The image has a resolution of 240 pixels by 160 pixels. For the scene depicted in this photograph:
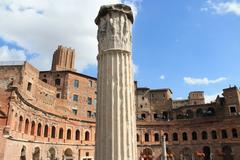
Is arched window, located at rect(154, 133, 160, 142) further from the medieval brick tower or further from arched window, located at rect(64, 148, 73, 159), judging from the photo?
the medieval brick tower

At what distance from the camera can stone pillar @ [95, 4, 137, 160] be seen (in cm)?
564

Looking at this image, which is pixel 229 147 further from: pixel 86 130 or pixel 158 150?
pixel 86 130

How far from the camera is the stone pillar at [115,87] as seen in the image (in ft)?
18.5

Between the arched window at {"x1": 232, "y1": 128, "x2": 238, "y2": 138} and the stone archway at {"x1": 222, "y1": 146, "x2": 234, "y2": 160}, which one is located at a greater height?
the arched window at {"x1": 232, "y1": 128, "x2": 238, "y2": 138}

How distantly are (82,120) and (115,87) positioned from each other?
3208 centimetres

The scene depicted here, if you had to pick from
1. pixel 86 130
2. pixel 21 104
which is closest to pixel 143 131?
pixel 86 130

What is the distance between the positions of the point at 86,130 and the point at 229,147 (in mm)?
A: 22475

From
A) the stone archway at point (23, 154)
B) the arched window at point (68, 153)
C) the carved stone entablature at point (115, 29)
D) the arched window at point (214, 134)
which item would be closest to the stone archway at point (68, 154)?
the arched window at point (68, 153)

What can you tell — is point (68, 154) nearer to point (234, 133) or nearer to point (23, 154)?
point (23, 154)

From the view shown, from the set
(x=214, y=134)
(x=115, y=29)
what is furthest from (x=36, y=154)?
(x=214, y=134)


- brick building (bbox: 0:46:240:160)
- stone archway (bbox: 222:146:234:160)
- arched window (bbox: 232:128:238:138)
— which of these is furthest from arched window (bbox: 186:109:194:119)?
stone archway (bbox: 222:146:234:160)

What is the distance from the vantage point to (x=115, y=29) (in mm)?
6570

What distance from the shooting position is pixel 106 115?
5859 millimetres

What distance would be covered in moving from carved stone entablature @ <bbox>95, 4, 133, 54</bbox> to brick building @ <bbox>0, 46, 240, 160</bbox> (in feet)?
61.3
